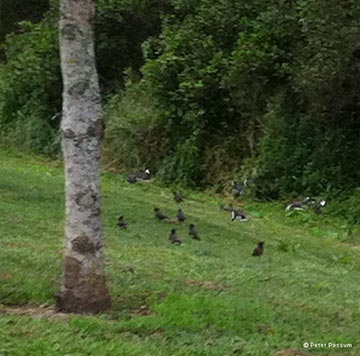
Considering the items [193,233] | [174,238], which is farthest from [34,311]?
[193,233]

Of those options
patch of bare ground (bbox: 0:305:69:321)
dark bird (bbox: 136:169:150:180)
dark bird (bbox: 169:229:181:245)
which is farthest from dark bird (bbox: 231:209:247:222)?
patch of bare ground (bbox: 0:305:69:321)

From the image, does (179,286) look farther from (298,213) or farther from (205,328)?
(298,213)

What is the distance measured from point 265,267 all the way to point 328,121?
379 inches

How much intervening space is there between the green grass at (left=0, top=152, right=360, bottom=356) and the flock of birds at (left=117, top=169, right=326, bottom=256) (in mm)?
134

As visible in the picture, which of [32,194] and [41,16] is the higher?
[41,16]

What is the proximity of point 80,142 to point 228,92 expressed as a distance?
14.5 meters

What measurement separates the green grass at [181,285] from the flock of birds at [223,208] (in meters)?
0.13

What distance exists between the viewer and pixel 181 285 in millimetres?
8703

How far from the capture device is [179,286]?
28.3 feet

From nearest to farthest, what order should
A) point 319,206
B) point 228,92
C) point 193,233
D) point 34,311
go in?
point 34,311 < point 193,233 < point 319,206 < point 228,92

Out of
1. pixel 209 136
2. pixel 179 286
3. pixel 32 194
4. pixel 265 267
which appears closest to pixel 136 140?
pixel 209 136

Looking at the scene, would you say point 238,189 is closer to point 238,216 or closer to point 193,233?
point 238,216

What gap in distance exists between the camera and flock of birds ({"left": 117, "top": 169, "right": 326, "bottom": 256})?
40.9 feet

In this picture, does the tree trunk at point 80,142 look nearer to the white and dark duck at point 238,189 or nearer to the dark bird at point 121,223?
the dark bird at point 121,223
